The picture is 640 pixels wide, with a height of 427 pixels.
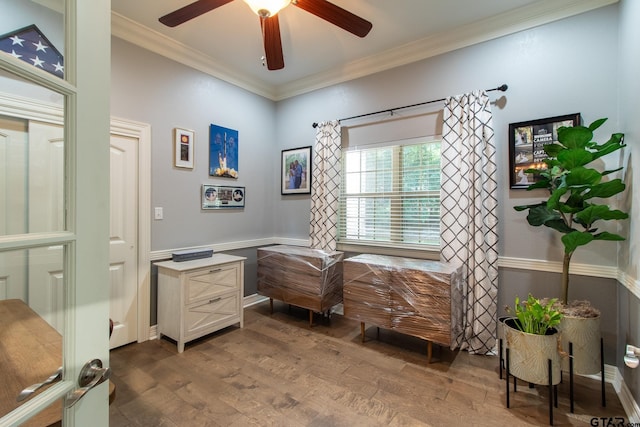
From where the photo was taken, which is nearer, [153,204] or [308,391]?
[308,391]

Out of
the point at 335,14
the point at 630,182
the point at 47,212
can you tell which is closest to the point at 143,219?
the point at 47,212

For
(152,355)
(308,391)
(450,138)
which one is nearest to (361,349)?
(308,391)

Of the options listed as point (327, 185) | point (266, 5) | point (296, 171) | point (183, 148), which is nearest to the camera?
point (266, 5)

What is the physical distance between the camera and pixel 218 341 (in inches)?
112

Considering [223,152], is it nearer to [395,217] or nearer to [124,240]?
[124,240]

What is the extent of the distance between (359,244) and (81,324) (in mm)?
2955

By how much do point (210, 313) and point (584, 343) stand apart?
9.92ft

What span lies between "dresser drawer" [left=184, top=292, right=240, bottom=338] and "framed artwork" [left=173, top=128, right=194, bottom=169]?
1481mm

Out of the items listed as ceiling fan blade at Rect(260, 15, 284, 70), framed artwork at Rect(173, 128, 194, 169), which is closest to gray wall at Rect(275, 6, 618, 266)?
ceiling fan blade at Rect(260, 15, 284, 70)

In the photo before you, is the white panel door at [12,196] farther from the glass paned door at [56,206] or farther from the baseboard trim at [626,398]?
the baseboard trim at [626,398]

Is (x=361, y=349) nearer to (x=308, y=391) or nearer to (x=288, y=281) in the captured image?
(x=308, y=391)

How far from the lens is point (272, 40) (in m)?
2.24

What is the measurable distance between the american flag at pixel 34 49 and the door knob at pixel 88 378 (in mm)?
703

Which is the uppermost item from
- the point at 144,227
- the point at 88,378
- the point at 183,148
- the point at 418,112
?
the point at 418,112
